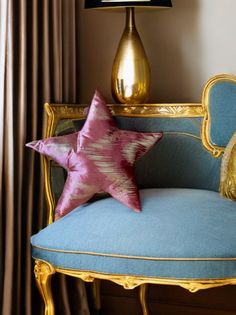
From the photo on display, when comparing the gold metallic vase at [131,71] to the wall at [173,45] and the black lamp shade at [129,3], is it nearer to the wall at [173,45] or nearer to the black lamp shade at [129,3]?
the black lamp shade at [129,3]

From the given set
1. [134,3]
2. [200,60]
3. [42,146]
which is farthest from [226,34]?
[42,146]

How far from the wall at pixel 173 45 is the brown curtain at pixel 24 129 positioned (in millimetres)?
300

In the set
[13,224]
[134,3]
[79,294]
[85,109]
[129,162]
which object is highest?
[134,3]

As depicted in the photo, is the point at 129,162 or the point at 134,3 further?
the point at 134,3

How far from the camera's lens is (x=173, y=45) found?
8.59ft

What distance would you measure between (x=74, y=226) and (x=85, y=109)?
2.15 feet

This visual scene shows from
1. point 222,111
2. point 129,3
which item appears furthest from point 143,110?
point 129,3

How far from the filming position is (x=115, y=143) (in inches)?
80.6

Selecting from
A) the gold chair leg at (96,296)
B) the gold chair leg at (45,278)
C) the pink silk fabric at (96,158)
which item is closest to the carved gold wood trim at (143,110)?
the pink silk fabric at (96,158)

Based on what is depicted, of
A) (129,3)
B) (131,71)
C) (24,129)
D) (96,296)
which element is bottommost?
(96,296)

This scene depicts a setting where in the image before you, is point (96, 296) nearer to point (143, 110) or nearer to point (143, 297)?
point (143, 297)

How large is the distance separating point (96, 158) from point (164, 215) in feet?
1.08

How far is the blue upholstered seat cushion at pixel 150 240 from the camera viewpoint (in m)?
1.67

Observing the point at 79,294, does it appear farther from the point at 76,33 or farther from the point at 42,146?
the point at 76,33
